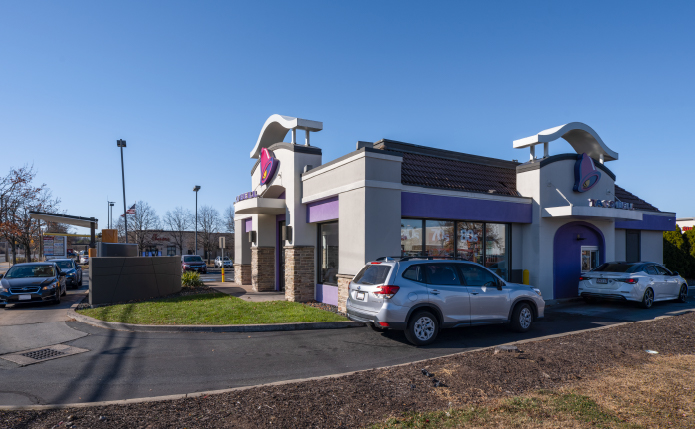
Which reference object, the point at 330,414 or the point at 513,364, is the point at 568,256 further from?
the point at 330,414

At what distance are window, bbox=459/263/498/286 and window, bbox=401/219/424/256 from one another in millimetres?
2894

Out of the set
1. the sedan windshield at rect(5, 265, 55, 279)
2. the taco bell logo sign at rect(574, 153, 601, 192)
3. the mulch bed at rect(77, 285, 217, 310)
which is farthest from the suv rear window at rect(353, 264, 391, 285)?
the sedan windshield at rect(5, 265, 55, 279)

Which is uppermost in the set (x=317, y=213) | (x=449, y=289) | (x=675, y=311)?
(x=317, y=213)

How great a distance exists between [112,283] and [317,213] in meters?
6.94

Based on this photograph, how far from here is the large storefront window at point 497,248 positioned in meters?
13.9

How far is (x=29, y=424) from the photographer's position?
455 centimetres

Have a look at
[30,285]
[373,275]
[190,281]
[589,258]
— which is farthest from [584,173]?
[30,285]

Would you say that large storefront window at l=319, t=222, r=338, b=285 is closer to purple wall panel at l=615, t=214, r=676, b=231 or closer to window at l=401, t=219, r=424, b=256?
window at l=401, t=219, r=424, b=256

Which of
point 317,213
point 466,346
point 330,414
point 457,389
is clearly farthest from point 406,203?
point 330,414

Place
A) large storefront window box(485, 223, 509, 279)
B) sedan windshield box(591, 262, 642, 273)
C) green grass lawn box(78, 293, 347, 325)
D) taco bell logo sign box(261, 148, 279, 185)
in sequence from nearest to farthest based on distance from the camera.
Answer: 1. green grass lawn box(78, 293, 347, 325)
2. sedan windshield box(591, 262, 642, 273)
3. large storefront window box(485, 223, 509, 279)
4. taco bell logo sign box(261, 148, 279, 185)

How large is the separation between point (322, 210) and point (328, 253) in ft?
4.49

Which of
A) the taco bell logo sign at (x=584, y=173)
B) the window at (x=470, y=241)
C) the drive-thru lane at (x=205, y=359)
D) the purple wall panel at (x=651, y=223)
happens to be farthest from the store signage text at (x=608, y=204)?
the drive-thru lane at (x=205, y=359)

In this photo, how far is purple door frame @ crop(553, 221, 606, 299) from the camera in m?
14.6

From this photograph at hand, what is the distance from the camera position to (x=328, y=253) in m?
13.5
